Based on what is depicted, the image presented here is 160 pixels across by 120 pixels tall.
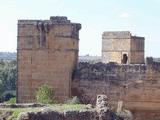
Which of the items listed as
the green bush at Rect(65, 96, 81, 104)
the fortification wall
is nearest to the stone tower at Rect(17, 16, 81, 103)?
the fortification wall

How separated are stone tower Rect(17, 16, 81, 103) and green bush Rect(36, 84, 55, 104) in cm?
150

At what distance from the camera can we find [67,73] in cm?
3316

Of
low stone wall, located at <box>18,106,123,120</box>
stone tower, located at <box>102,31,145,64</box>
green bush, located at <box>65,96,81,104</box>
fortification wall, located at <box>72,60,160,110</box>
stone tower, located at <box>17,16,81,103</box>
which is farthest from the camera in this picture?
stone tower, located at <box>102,31,145,64</box>

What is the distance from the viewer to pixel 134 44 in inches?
1652

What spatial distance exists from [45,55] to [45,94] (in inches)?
138

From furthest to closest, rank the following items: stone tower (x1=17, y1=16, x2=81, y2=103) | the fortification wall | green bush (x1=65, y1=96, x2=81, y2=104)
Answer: the fortification wall → stone tower (x1=17, y1=16, x2=81, y2=103) → green bush (x1=65, y1=96, x2=81, y2=104)

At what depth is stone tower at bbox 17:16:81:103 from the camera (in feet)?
108

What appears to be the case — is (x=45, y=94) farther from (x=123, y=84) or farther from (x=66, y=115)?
(x=66, y=115)

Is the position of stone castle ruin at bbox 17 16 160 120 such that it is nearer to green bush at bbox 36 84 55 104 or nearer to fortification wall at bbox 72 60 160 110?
fortification wall at bbox 72 60 160 110

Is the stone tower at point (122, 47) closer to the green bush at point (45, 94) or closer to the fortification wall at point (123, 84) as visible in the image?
the fortification wall at point (123, 84)

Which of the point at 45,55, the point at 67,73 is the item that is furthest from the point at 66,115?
Answer: the point at 45,55

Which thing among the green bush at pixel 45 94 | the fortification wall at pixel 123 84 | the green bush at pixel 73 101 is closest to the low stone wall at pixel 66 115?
the green bush at pixel 73 101

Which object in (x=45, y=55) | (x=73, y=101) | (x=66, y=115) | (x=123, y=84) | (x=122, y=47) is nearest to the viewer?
(x=66, y=115)

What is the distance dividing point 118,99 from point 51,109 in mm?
17077
